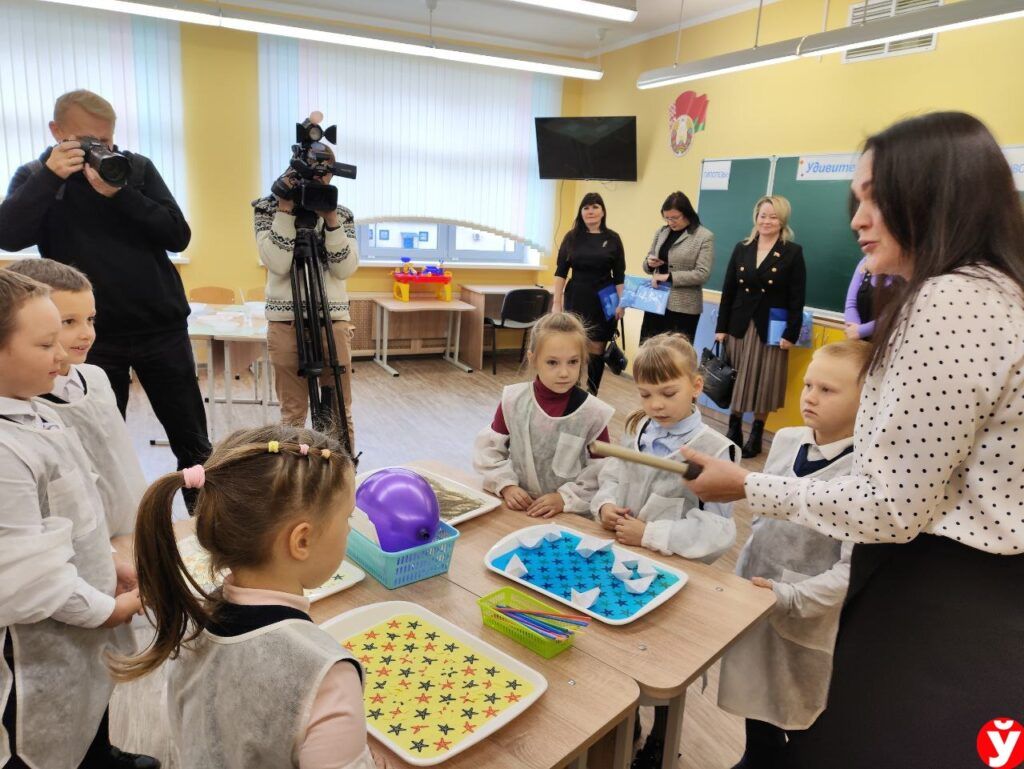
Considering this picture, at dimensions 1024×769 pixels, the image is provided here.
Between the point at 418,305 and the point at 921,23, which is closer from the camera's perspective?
the point at 921,23

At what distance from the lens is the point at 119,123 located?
16.6ft

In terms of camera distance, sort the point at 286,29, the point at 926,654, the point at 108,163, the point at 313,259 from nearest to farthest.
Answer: the point at 926,654
the point at 108,163
the point at 313,259
the point at 286,29

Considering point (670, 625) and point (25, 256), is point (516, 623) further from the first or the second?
point (25, 256)

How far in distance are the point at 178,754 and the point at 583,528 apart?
93cm

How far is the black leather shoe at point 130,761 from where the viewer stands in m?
1.56

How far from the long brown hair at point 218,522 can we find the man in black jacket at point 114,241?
5.24ft

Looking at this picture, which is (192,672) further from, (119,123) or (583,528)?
(119,123)

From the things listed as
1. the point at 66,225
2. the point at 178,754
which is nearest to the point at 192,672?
the point at 178,754

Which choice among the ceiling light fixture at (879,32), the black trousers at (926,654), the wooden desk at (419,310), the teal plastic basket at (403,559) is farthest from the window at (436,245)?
the black trousers at (926,654)

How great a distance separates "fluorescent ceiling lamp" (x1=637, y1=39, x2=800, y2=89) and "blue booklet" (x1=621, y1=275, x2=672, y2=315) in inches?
Answer: 51.9

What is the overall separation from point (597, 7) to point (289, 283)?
7.14ft

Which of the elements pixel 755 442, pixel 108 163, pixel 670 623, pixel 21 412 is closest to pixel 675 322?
pixel 755 442

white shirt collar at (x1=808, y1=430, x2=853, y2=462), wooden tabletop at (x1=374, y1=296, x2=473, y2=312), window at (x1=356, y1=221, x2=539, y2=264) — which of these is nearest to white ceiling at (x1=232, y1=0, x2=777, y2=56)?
window at (x1=356, y1=221, x2=539, y2=264)

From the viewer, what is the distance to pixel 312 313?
2.69 meters
